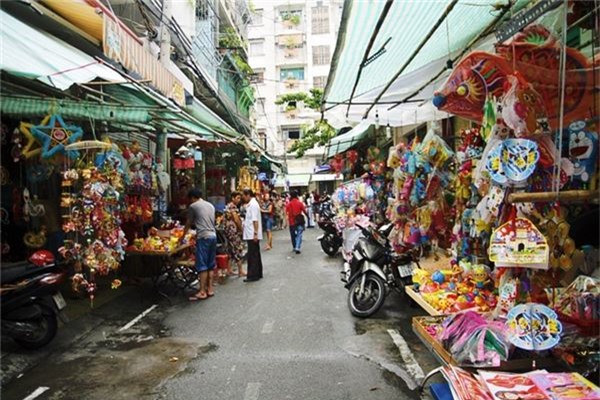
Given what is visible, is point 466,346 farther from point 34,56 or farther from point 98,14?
point 98,14

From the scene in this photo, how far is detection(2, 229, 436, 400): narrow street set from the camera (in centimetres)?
395

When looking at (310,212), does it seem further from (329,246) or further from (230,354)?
(230,354)

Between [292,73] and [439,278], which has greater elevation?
[292,73]

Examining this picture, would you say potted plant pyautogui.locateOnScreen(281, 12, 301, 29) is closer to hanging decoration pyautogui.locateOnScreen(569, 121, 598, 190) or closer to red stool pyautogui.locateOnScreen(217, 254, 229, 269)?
red stool pyautogui.locateOnScreen(217, 254, 229, 269)

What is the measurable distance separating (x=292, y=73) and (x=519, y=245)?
3853 cm

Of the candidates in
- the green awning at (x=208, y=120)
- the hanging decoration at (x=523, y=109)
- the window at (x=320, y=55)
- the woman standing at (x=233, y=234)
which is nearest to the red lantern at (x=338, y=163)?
the green awning at (x=208, y=120)

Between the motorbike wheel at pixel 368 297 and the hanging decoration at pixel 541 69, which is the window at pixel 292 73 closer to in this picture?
the motorbike wheel at pixel 368 297

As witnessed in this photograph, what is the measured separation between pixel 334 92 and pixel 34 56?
14.2ft

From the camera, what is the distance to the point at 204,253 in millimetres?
7414

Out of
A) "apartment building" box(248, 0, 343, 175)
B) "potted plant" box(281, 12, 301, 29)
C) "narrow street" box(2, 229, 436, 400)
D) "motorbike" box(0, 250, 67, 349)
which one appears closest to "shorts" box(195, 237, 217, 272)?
"narrow street" box(2, 229, 436, 400)

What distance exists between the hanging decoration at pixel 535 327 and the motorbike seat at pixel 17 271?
16.1ft

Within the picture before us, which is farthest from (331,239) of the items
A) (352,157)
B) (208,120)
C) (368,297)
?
(368,297)

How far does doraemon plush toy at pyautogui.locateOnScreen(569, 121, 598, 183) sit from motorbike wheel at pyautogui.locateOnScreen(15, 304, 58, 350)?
542 cm

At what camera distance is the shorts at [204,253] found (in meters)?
7.39
